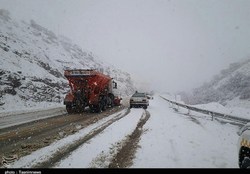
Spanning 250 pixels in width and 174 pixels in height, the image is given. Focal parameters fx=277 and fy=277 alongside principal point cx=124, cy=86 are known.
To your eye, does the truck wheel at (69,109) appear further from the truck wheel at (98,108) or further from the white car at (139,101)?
the white car at (139,101)

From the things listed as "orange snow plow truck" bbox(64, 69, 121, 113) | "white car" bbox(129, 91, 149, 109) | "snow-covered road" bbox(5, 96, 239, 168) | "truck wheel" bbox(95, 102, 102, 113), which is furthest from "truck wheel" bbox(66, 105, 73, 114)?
"snow-covered road" bbox(5, 96, 239, 168)

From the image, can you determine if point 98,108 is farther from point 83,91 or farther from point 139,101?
point 139,101

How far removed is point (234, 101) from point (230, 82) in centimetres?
1067

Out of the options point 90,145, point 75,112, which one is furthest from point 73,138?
point 75,112

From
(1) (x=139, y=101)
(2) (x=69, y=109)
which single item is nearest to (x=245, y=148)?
(2) (x=69, y=109)

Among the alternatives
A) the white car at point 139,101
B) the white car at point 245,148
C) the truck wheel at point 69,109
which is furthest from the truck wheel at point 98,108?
the white car at point 245,148

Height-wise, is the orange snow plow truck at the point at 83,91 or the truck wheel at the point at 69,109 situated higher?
the orange snow plow truck at the point at 83,91

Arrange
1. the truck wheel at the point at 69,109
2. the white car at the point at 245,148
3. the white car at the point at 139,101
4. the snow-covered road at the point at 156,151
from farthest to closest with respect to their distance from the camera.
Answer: the white car at the point at 139,101 → the truck wheel at the point at 69,109 → the snow-covered road at the point at 156,151 → the white car at the point at 245,148

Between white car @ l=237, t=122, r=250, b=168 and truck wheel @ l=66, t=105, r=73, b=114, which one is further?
A: truck wheel @ l=66, t=105, r=73, b=114

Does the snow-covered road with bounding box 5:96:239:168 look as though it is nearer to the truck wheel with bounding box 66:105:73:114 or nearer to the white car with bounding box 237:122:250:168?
the white car with bounding box 237:122:250:168

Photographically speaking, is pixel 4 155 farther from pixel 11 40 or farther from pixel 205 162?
pixel 11 40

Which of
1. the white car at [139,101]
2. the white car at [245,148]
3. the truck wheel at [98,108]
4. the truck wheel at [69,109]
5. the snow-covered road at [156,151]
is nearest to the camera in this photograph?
the white car at [245,148]

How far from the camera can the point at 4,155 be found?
783 cm

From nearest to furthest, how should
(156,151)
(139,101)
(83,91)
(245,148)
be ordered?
(245,148), (156,151), (83,91), (139,101)
